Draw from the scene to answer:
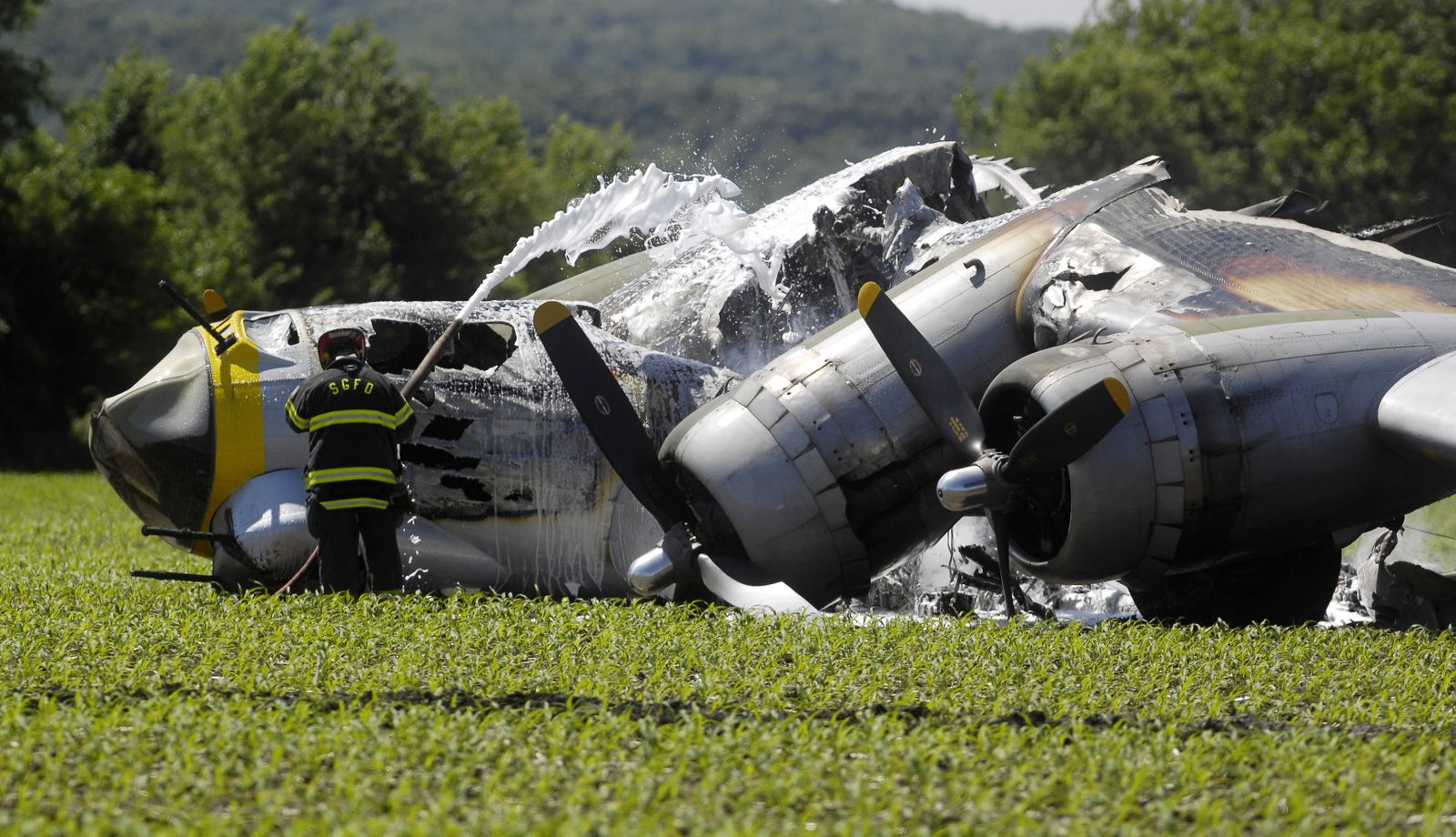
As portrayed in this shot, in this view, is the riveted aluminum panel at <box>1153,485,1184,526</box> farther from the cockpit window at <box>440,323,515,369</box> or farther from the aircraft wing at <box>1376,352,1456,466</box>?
the cockpit window at <box>440,323,515,369</box>

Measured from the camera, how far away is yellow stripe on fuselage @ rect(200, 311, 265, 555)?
1116 cm

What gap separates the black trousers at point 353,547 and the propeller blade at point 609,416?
59.9 inches

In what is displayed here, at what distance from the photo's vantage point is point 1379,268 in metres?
11.7

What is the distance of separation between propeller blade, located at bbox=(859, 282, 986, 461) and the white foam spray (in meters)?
3.11

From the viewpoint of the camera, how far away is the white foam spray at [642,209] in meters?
12.8

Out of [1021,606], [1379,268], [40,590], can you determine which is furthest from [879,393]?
[40,590]

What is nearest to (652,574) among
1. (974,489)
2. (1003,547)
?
(974,489)

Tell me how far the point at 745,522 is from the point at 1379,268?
502 centimetres

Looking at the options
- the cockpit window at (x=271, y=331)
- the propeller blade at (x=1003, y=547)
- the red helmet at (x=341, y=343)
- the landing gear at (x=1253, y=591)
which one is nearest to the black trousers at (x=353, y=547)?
the red helmet at (x=341, y=343)

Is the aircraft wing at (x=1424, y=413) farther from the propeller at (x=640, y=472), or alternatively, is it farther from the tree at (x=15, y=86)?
the tree at (x=15, y=86)

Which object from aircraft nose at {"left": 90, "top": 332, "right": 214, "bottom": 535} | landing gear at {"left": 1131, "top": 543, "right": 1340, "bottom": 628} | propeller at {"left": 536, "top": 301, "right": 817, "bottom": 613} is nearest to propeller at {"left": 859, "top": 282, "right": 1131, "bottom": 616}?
propeller at {"left": 536, "top": 301, "right": 817, "bottom": 613}

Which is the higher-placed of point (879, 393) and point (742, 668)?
point (879, 393)

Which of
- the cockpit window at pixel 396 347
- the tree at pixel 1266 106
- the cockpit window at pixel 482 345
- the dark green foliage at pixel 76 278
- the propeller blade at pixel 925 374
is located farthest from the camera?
the tree at pixel 1266 106

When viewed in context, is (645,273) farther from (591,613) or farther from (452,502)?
(591,613)
